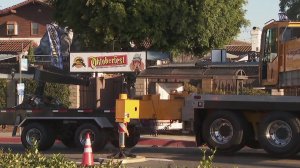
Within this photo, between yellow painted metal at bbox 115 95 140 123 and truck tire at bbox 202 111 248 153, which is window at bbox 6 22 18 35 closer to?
yellow painted metal at bbox 115 95 140 123

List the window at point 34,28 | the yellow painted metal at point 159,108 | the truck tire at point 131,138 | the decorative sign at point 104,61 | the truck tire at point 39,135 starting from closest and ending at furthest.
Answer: the yellow painted metal at point 159,108
the truck tire at point 131,138
the truck tire at point 39,135
the decorative sign at point 104,61
the window at point 34,28

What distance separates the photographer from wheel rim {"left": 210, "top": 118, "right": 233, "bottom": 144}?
1601cm

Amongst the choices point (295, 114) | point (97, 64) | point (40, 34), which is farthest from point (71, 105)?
point (40, 34)

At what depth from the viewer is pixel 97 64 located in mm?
22031

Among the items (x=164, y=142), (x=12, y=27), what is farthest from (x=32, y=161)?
(x=12, y=27)

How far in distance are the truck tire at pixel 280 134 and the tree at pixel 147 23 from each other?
9421 mm

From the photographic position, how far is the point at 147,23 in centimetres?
2456

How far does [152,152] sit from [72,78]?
15.7ft

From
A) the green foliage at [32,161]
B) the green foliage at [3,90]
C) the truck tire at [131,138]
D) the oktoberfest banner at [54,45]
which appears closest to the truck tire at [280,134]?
the truck tire at [131,138]

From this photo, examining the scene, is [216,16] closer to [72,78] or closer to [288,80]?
[72,78]

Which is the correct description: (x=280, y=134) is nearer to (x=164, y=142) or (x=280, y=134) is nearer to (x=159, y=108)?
(x=159, y=108)

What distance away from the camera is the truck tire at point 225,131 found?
51.8ft

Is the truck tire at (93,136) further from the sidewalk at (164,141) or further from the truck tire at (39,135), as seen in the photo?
the sidewalk at (164,141)

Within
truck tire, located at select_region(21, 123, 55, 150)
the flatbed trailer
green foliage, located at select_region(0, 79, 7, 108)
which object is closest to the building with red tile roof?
green foliage, located at select_region(0, 79, 7, 108)
